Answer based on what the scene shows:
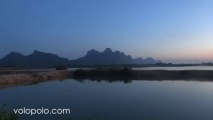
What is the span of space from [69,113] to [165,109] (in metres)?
3.43

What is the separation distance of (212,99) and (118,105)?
4.82 meters

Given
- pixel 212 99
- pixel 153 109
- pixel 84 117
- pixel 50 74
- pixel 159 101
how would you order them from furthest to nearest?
pixel 50 74 < pixel 212 99 < pixel 159 101 < pixel 153 109 < pixel 84 117

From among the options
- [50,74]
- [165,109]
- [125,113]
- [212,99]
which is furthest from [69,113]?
[50,74]

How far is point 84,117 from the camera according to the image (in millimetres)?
9352

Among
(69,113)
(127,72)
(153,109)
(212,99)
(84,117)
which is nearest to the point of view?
(84,117)

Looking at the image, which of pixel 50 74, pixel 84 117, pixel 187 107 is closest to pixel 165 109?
pixel 187 107

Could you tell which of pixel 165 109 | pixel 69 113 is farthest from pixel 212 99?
pixel 69 113

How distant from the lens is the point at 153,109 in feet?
37.1

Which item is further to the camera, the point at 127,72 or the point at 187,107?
the point at 127,72

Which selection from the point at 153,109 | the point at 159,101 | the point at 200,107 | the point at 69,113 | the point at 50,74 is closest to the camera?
the point at 69,113

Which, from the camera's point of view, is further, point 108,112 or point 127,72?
point 127,72

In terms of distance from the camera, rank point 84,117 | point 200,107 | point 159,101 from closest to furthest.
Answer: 1. point 84,117
2. point 200,107
3. point 159,101

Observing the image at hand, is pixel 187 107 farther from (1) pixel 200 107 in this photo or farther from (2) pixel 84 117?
(2) pixel 84 117

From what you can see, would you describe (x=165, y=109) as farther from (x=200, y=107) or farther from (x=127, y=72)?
(x=127, y=72)
